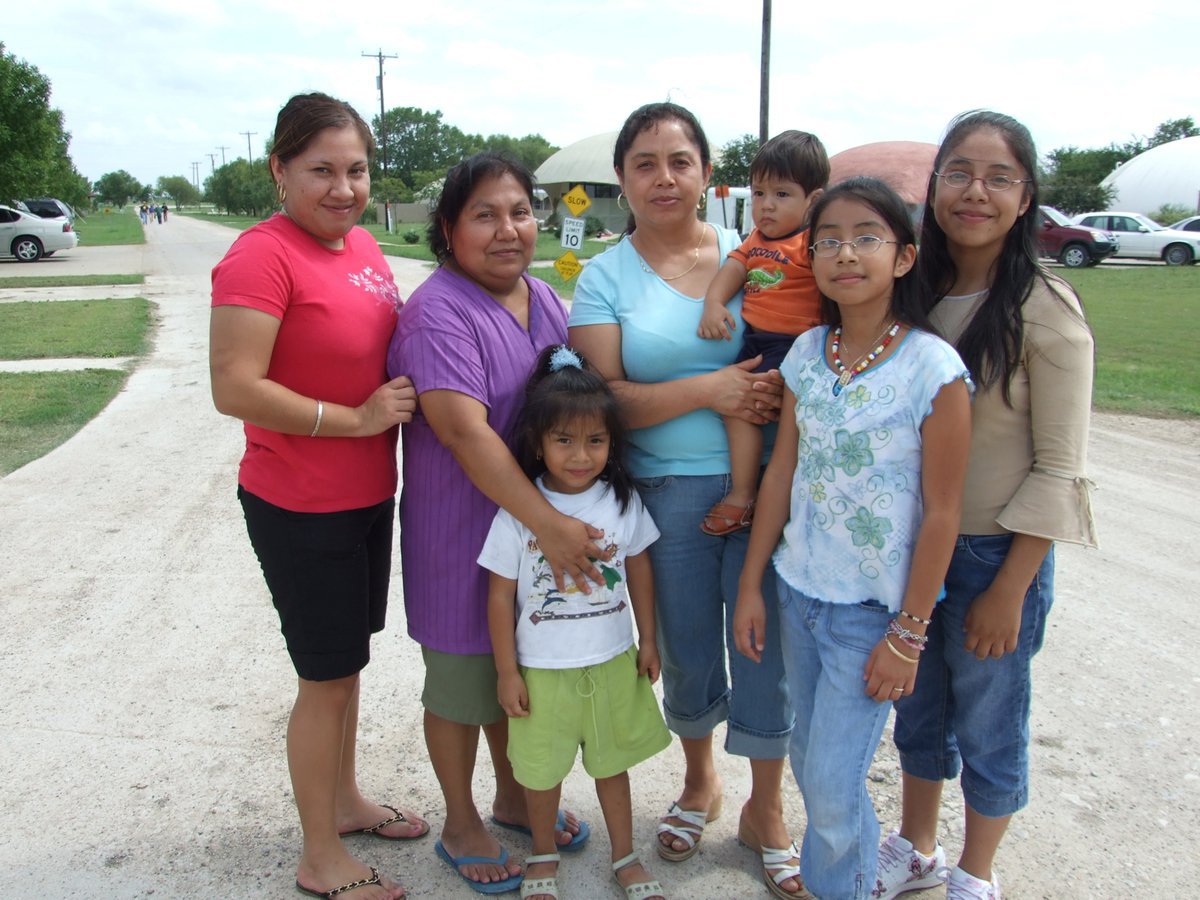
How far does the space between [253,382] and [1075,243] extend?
2630 centimetres

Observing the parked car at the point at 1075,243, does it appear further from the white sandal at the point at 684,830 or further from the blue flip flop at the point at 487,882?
the blue flip flop at the point at 487,882

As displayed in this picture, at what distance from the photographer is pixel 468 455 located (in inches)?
87.7

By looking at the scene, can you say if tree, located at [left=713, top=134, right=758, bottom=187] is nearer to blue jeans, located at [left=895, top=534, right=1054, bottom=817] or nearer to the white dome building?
the white dome building

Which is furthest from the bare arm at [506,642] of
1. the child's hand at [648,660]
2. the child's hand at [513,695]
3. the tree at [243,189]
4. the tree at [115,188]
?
the tree at [115,188]

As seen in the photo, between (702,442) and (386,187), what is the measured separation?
55.2 metres

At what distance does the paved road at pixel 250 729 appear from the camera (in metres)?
2.55

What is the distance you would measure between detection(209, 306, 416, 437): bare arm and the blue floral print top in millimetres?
1137

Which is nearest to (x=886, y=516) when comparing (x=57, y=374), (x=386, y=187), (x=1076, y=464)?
(x=1076, y=464)

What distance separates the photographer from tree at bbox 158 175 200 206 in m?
159

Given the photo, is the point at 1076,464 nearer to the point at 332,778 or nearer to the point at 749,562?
the point at 749,562

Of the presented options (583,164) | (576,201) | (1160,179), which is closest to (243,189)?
(583,164)

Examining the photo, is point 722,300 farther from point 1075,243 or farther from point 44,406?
point 1075,243

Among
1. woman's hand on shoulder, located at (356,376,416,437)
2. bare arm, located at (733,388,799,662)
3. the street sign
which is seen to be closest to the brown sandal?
bare arm, located at (733,388,799,662)

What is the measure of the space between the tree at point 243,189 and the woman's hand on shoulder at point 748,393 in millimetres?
67720
